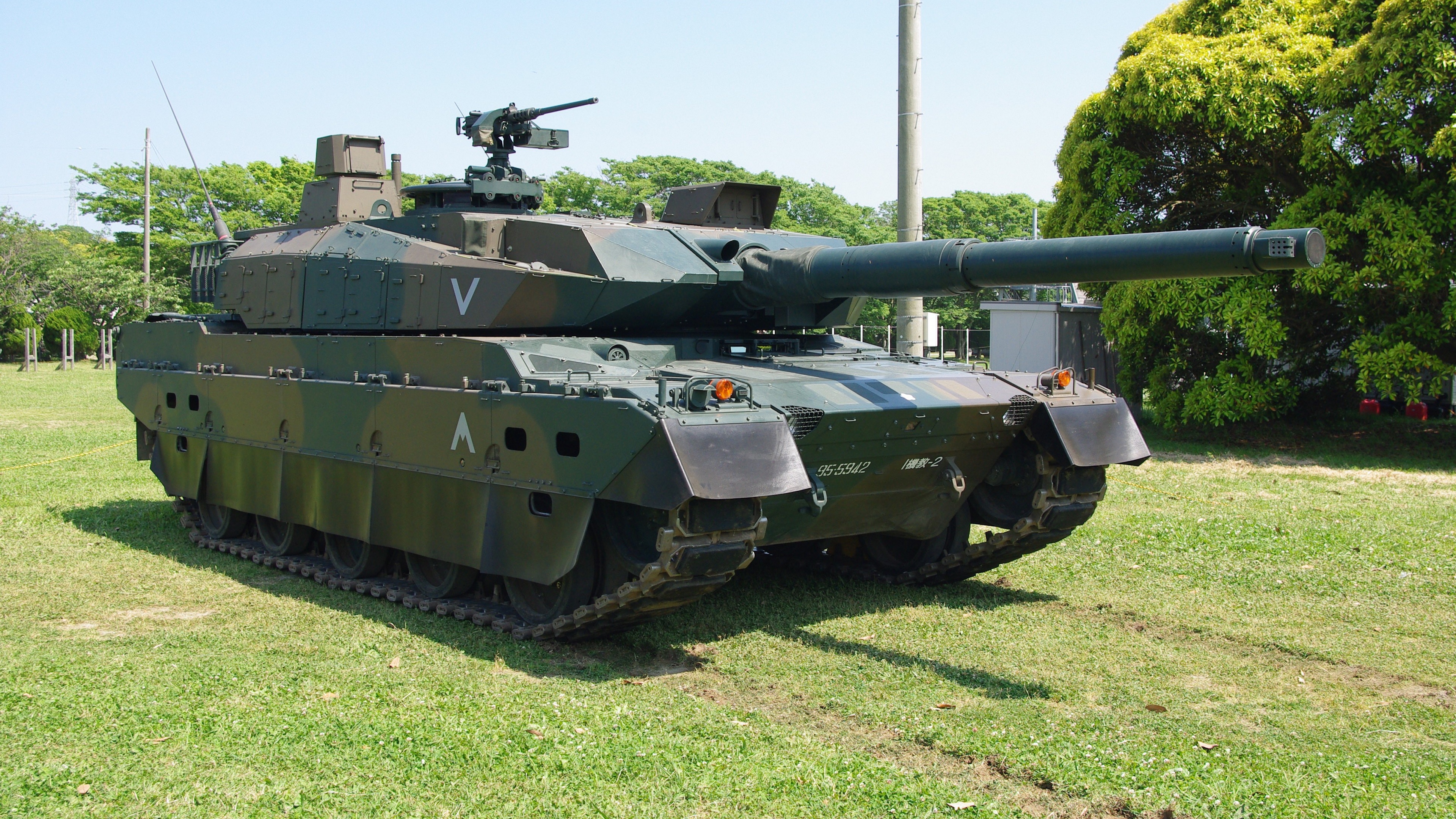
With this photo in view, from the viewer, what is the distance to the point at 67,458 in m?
18.1

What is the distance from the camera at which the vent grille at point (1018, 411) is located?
360 inches

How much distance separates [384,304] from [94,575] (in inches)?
128

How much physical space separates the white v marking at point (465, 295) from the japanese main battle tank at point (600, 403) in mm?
23

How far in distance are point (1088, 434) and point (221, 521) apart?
819 cm

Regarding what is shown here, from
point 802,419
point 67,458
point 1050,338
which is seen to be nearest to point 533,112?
point 802,419

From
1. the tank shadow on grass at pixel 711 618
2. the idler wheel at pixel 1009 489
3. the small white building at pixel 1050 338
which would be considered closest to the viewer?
the tank shadow on grass at pixel 711 618

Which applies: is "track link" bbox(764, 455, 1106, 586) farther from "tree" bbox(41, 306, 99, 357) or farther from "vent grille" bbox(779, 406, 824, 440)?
"tree" bbox(41, 306, 99, 357)

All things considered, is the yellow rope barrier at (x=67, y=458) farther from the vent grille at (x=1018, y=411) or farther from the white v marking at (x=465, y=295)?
the vent grille at (x=1018, y=411)

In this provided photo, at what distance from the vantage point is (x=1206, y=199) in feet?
70.3

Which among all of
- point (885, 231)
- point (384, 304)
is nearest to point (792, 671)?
point (384, 304)

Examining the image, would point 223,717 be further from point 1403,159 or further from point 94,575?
point 1403,159

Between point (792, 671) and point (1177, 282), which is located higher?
point (1177, 282)

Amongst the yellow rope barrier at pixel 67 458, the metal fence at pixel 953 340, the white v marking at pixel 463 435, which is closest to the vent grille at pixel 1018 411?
the white v marking at pixel 463 435

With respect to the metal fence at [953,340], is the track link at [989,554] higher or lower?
lower
